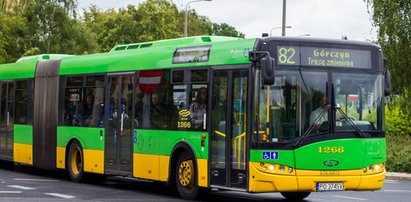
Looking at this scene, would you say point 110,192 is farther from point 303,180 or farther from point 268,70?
point 268,70

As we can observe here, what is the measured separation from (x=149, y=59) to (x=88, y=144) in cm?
324

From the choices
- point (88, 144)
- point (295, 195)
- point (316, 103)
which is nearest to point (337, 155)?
point (316, 103)

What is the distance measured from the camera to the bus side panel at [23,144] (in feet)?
81.3

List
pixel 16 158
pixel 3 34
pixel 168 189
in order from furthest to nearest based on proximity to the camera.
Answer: pixel 3 34 → pixel 16 158 → pixel 168 189

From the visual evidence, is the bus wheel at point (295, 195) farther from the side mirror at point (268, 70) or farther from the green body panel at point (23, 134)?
the green body panel at point (23, 134)

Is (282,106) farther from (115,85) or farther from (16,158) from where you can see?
(16,158)

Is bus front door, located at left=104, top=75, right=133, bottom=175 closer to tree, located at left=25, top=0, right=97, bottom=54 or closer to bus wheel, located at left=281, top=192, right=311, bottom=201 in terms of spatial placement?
bus wheel, located at left=281, top=192, right=311, bottom=201

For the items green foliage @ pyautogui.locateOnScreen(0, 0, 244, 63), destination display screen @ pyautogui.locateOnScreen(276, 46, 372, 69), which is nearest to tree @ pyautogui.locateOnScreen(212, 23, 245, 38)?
green foliage @ pyautogui.locateOnScreen(0, 0, 244, 63)

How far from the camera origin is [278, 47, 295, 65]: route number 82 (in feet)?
52.5

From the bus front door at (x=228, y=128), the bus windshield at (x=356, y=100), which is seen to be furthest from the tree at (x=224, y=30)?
the bus windshield at (x=356, y=100)

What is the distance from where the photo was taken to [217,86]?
55.8 ft

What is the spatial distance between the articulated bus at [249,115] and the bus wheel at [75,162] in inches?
63.2

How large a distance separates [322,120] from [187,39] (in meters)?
3.87

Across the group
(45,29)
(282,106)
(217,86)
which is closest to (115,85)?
(217,86)
